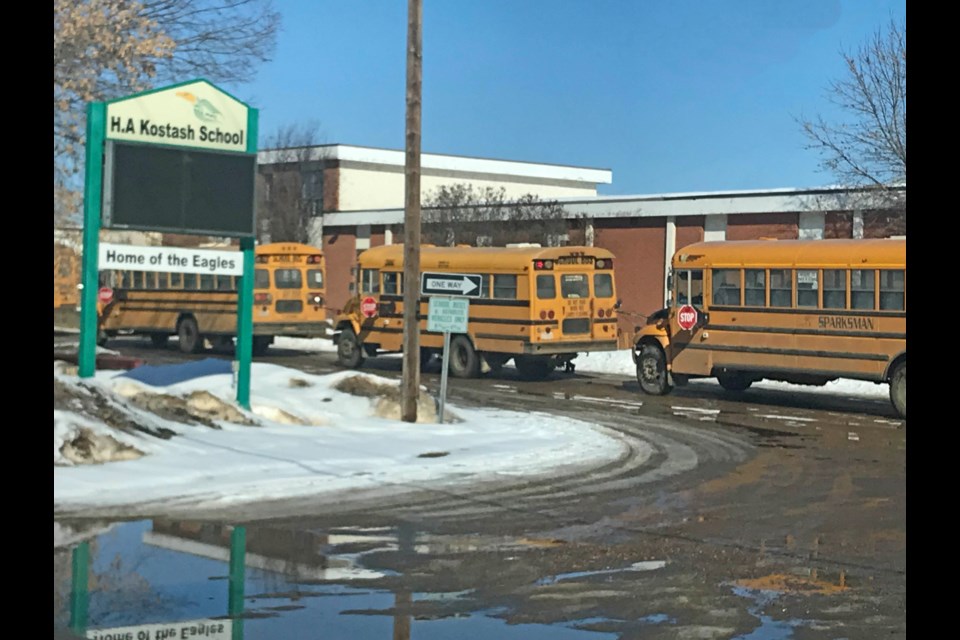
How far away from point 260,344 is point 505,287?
1038cm

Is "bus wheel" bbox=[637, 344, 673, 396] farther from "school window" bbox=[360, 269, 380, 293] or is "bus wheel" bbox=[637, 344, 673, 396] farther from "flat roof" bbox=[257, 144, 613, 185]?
"flat roof" bbox=[257, 144, 613, 185]

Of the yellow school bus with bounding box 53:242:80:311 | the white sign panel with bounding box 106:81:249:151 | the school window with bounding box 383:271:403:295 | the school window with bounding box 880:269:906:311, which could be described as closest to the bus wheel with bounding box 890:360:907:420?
the school window with bounding box 880:269:906:311

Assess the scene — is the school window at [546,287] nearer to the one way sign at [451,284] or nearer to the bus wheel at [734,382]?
the bus wheel at [734,382]

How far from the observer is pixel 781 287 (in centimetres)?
2372

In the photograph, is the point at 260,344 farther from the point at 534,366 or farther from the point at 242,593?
the point at 242,593

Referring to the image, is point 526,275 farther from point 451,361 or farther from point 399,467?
point 399,467

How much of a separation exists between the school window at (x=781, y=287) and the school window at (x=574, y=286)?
601 centimetres

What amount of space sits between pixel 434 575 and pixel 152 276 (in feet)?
99.7

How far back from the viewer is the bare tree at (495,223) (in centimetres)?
4658

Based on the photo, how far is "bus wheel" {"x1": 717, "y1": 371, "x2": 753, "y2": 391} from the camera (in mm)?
26062

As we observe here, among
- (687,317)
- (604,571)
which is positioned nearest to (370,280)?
(687,317)

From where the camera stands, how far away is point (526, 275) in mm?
28484
